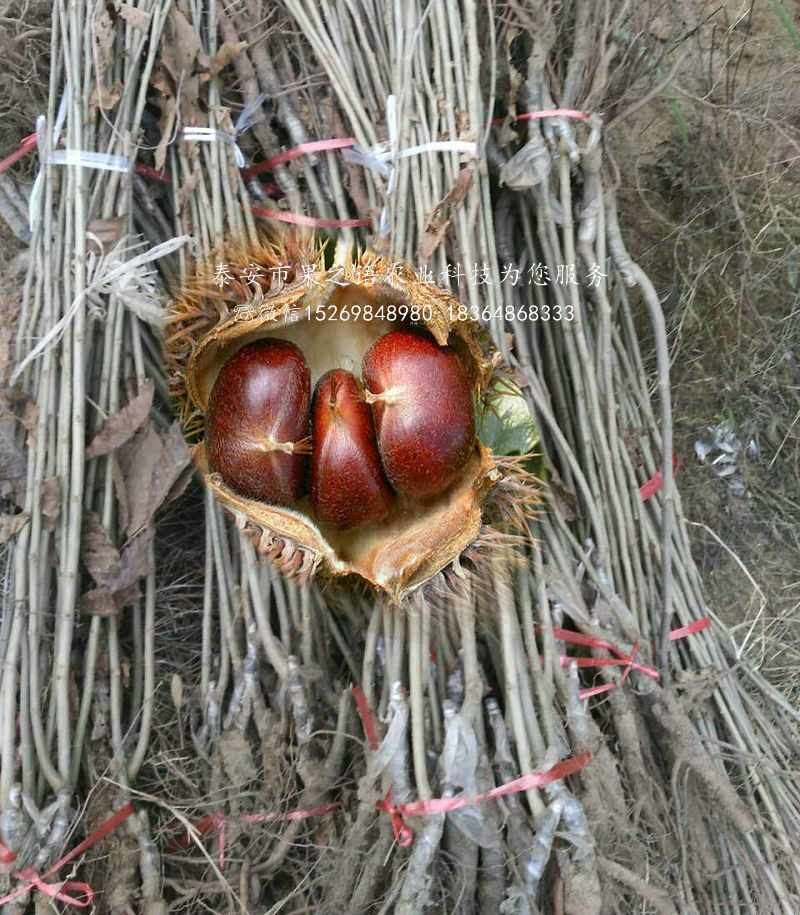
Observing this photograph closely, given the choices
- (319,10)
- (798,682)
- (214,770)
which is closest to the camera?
(214,770)

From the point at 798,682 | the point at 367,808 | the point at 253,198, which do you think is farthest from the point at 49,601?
the point at 798,682

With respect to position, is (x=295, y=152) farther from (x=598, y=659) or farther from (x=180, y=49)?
(x=598, y=659)

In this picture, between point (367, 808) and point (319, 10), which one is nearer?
point (367, 808)

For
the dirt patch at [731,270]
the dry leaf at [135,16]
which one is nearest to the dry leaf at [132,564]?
the dry leaf at [135,16]

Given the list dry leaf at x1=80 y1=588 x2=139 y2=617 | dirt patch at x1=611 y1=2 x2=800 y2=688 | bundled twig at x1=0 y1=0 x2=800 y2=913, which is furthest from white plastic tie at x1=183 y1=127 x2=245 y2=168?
dirt patch at x1=611 y1=2 x2=800 y2=688

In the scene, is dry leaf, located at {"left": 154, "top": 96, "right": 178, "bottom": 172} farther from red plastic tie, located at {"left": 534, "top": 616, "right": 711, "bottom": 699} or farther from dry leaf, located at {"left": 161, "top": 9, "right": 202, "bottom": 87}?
red plastic tie, located at {"left": 534, "top": 616, "right": 711, "bottom": 699}

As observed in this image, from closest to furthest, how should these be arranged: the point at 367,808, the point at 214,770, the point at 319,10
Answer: the point at 367,808, the point at 214,770, the point at 319,10

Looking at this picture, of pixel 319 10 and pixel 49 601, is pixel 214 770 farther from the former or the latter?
pixel 319 10
